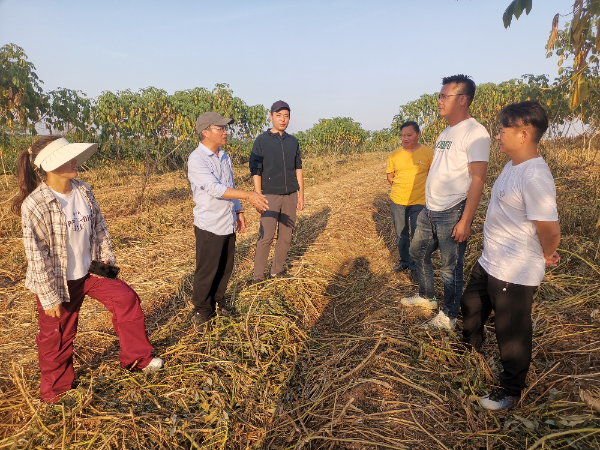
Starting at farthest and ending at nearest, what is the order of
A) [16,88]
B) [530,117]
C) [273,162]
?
[16,88] < [273,162] < [530,117]

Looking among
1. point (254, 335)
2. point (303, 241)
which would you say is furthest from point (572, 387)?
point (303, 241)

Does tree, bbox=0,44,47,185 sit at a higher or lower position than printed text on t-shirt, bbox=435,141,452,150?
higher

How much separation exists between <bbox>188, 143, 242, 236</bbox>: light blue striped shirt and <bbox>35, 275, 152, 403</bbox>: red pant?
88 cm

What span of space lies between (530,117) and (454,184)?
0.83 m

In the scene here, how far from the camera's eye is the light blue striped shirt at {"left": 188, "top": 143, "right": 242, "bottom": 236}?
301 cm

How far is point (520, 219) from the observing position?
2021 mm

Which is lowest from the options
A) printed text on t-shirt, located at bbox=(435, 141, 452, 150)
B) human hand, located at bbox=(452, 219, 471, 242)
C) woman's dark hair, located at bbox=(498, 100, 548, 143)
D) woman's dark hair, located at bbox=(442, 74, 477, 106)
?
human hand, located at bbox=(452, 219, 471, 242)

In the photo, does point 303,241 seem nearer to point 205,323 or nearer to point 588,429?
point 205,323

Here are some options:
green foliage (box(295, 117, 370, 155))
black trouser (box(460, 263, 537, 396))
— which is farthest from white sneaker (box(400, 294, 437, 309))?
green foliage (box(295, 117, 370, 155))

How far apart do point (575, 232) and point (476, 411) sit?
141 inches

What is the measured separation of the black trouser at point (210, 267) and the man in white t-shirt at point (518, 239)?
2.14 meters

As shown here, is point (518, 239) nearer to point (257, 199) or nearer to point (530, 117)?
point (530, 117)

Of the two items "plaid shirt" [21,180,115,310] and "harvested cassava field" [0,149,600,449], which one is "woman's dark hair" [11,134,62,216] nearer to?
"plaid shirt" [21,180,115,310]

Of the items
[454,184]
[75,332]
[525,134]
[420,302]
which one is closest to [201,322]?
[75,332]
